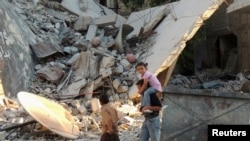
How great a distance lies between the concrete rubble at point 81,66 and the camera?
8.91m

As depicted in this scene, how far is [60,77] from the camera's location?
37.4 feet

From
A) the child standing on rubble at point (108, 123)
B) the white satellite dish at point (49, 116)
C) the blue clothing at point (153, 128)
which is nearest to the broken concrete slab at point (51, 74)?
the white satellite dish at point (49, 116)

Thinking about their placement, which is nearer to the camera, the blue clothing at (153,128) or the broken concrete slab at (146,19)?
the blue clothing at (153,128)

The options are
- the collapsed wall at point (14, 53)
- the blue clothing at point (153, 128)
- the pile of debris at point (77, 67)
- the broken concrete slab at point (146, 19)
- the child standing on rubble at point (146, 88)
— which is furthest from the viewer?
the broken concrete slab at point (146, 19)

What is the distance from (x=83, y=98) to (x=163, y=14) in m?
4.48

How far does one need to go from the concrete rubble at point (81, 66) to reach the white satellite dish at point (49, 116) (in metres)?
0.20

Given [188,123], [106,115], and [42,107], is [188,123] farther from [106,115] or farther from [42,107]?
[42,107]

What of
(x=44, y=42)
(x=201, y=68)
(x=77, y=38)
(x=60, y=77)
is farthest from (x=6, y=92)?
(x=201, y=68)

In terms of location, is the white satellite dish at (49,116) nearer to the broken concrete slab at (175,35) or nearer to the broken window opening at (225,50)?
the broken concrete slab at (175,35)

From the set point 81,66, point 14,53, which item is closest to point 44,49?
point 14,53

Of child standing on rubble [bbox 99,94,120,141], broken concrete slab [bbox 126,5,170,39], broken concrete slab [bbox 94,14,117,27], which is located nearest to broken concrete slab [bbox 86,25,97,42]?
broken concrete slab [bbox 94,14,117,27]

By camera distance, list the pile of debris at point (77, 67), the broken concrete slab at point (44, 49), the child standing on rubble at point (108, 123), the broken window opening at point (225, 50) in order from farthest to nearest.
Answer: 1. the broken window opening at point (225, 50)
2. the broken concrete slab at point (44, 49)
3. the pile of debris at point (77, 67)
4. the child standing on rubble at point (108, 123)

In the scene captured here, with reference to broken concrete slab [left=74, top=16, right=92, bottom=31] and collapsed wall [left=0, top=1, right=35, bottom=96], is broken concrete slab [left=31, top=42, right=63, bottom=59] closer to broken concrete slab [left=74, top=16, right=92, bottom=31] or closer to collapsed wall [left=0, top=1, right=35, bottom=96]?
collapsed wall [left=0, top=1, right=35, bottom=96]

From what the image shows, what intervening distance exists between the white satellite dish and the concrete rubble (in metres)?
0.20
